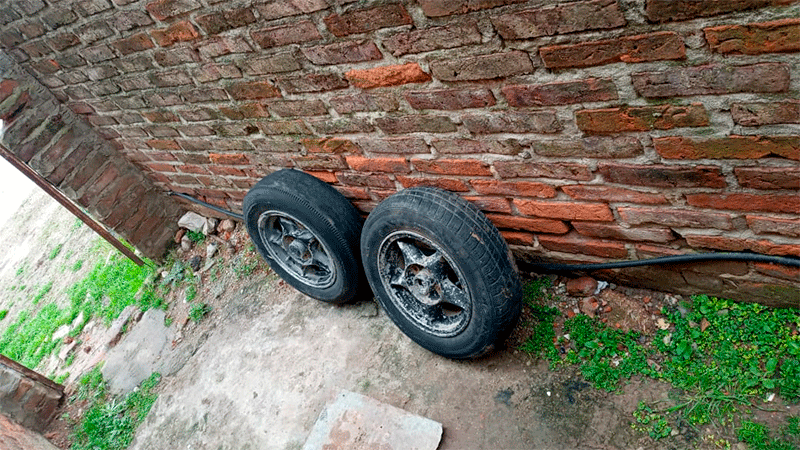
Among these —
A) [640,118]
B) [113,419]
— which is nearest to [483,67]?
A: [640,118]

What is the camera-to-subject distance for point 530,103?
1767 mm

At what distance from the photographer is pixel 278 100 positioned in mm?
2465

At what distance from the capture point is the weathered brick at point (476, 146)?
196cm

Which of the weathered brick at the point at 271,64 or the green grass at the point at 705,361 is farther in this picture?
the weathered brick at the point at 271,64

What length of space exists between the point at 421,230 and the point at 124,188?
3.02 m

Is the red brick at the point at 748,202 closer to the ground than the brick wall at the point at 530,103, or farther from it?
closer to the ground

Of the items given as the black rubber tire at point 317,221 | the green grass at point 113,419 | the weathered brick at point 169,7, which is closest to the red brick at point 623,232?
the black rubber tire at point 317,221

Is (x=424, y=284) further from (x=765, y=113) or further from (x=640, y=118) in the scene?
(x=765, y=113)

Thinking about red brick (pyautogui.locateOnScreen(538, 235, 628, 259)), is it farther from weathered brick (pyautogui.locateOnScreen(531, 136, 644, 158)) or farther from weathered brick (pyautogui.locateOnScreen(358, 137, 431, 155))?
→ weathered brick (pyautogui.locateOnScreen(358, 137, 431, 155))

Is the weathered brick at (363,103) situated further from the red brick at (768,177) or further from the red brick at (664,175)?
the red brick at (768,177)

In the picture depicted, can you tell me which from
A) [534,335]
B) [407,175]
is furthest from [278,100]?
[534,335]

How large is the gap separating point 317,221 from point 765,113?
1.94 meters

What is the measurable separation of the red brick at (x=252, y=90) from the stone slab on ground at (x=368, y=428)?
60.7 inches

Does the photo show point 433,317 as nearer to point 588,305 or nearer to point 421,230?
point 421,230
